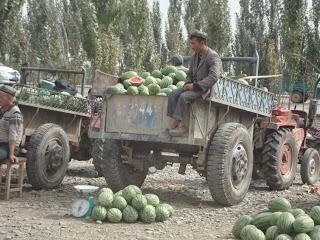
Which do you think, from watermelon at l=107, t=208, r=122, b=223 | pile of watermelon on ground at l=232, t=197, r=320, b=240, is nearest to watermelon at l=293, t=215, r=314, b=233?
pile of watermelon on ground at l=232, t=197, r=320, b=240

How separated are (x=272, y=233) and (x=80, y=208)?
87.7 inches

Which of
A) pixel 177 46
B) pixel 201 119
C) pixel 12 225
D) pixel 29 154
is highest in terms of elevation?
pixel 177 46

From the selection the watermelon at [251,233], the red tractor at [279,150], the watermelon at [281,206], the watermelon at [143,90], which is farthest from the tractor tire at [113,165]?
the watermelon at [251,233]

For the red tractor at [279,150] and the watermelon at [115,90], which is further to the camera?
the red tractor at [279,150]

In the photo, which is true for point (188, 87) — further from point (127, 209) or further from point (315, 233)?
point (315, 233)

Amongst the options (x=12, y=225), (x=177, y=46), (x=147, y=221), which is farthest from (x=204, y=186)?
(x=177, y=46)

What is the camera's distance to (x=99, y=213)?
21.1 ft

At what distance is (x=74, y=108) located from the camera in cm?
970

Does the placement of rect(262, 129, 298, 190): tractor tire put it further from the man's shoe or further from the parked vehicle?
the parked vehicle

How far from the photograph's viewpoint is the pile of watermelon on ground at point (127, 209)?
255 inches

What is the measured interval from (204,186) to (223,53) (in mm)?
17502

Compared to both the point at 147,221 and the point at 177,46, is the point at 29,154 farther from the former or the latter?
the point at 177,46

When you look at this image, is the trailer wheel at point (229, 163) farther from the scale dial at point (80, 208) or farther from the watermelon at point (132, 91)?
the scale dial at point (80, 208)

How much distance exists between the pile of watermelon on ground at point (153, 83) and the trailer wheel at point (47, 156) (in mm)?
1374
